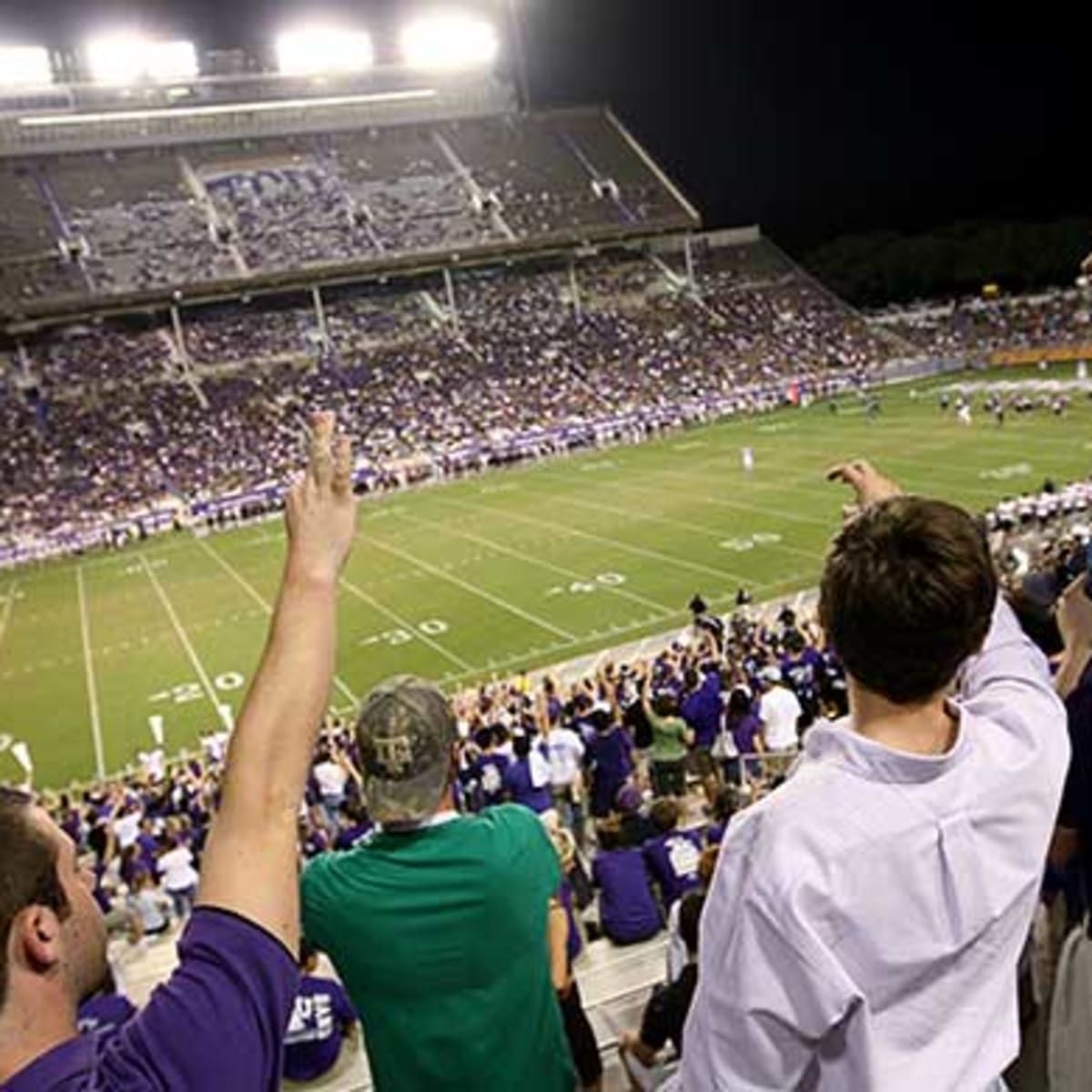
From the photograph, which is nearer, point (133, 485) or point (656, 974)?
point (656, 974)

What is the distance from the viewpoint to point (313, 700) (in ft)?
5.11

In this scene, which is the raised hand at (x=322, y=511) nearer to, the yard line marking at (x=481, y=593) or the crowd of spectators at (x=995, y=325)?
the yard line marking at (x=481, y=593)

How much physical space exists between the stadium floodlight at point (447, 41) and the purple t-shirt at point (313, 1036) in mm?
77665

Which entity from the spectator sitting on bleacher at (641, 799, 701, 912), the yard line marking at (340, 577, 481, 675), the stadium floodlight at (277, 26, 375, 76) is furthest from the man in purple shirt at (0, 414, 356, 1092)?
the stadium floodlight at (277, 26, 375, 76)

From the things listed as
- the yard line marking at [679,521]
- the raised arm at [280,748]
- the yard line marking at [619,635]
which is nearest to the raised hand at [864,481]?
the raised arm at [280,748]

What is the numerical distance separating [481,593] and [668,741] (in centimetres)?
1543

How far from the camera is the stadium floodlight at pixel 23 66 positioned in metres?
63.3

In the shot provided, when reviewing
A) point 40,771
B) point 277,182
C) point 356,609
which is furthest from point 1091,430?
point 277,182

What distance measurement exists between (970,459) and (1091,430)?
15.7 ft

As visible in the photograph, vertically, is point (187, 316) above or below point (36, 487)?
above

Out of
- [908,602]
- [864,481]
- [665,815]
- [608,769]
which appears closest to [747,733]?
[608,769]

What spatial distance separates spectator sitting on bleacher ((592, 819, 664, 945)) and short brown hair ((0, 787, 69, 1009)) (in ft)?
17.0

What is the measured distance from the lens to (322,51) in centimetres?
7200

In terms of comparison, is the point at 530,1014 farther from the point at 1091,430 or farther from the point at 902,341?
the point at 902,341
